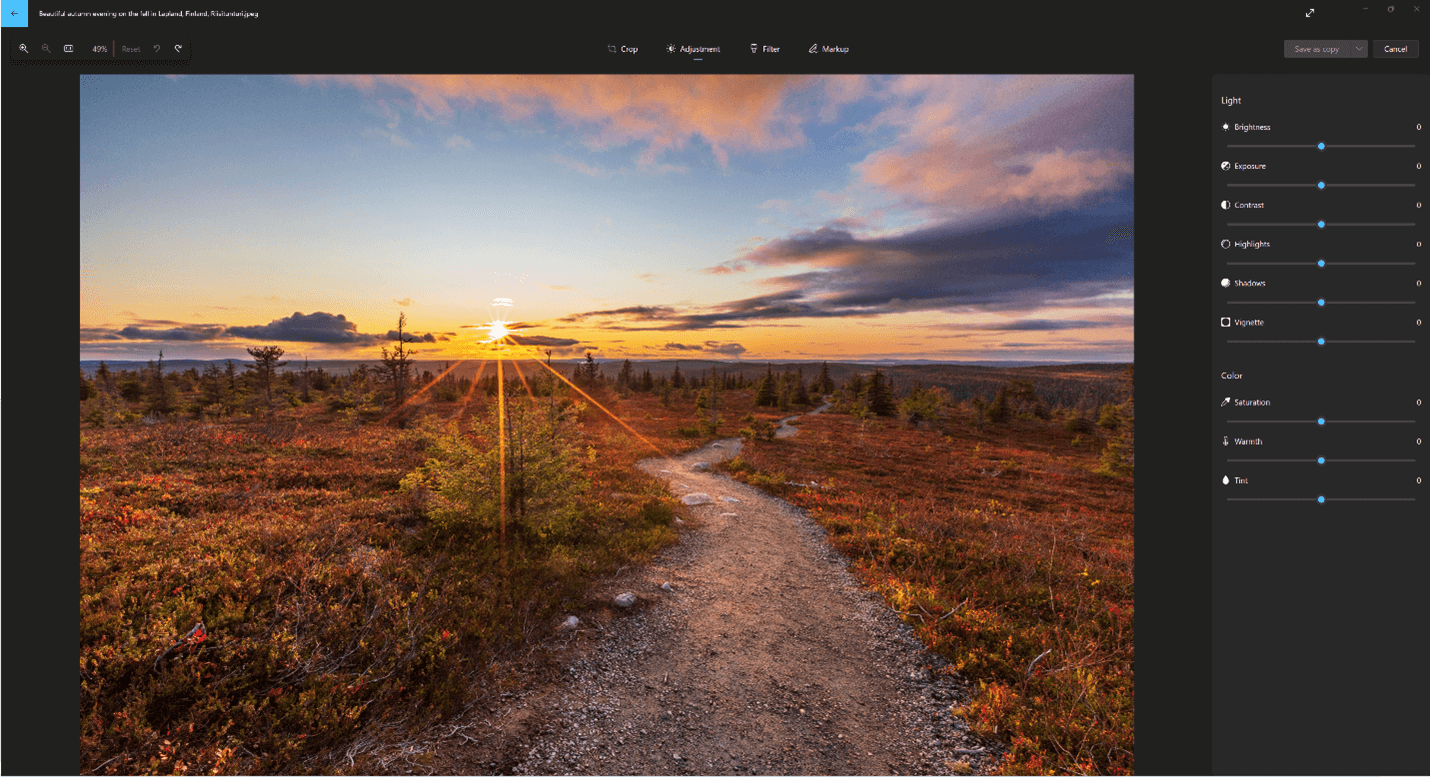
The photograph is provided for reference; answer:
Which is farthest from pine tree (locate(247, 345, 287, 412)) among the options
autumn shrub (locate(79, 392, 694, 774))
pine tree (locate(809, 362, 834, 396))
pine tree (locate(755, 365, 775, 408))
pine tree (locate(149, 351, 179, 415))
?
pine tree (locate(809, 362, 834, 396))

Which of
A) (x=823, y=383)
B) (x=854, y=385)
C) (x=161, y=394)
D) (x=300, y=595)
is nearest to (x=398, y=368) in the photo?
(x=161, y=394)

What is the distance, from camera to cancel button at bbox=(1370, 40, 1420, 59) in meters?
3.00

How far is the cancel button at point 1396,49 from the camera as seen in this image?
2996mm

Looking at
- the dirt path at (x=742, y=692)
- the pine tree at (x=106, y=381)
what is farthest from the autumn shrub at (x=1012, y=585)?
the pine tree at (x=106, y=381)

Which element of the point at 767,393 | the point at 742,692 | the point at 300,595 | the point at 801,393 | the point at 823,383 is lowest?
Answer: the point at 742,692

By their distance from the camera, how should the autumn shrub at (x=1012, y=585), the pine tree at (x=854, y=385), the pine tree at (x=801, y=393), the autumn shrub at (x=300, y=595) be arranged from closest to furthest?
the autumn shrub at (x=300, y=595), the autumn shrub at (x=1012, y=585), the pine tree at (x=854, y=385), the pine tree at (x=801, y=393)

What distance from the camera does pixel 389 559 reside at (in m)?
7.59

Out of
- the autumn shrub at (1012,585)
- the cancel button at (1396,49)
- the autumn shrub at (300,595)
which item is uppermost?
the cancel button at (1396,49)

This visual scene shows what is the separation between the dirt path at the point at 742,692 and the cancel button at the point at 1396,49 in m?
7.42

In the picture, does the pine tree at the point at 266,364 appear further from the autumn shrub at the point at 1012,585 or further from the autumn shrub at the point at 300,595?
the autumn shrub at the point at 1012,585

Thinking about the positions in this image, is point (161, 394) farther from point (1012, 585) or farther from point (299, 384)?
point (1012, 585)

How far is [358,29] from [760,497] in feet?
54.1

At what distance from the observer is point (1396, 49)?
3.02m

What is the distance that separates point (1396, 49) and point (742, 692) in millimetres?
8749
